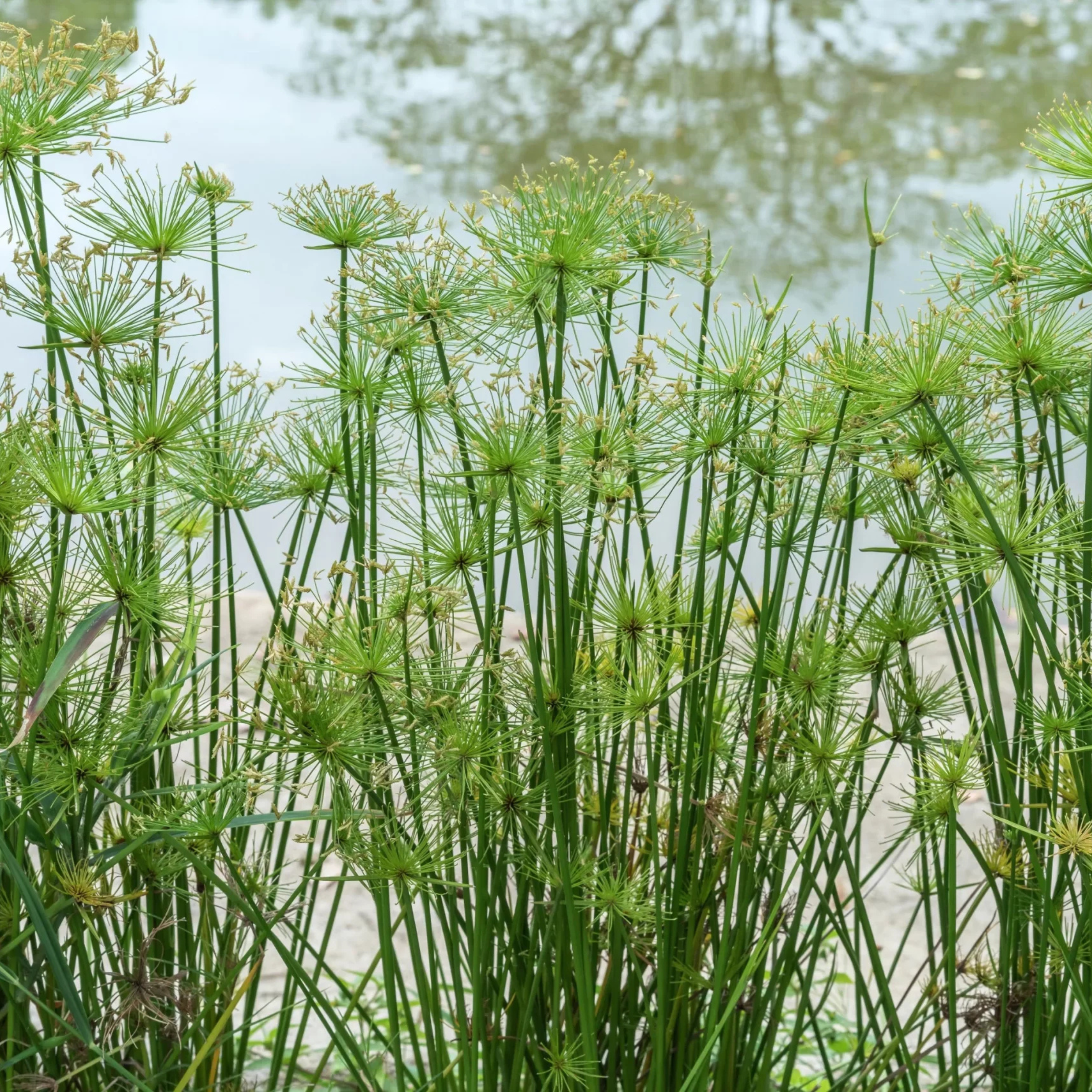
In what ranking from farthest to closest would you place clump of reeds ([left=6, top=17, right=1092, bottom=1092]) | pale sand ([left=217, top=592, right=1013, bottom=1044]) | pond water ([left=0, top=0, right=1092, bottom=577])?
pond water ([left=0, top=0, right=1092, bottom=577]) < pale sand ([left=217, top=592, right=1013, bottom=1044]) < clump of reeds ([left=6, top=17, right=1092, bottom=1092])

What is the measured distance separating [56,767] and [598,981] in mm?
733

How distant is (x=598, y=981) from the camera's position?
61.2 inches

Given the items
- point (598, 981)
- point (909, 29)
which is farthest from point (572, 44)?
point (598, 981)

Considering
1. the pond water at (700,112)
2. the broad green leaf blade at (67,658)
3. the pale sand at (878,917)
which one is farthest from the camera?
the pond water at (700,112)

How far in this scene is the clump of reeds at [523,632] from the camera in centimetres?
109

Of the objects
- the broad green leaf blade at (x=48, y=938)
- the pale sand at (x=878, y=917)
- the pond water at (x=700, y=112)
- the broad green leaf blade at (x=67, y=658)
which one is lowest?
the broad green leaf blade at (x=48, y=938)

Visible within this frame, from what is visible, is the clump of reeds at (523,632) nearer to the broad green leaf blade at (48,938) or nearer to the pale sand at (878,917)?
the broad green leaf blade at (48,938)

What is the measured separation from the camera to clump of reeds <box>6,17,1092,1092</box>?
1.09 m

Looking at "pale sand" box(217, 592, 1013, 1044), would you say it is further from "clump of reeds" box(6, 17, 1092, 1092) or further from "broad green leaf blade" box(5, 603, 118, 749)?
"broad green leaf blade" box(5, 603, 118, 749)

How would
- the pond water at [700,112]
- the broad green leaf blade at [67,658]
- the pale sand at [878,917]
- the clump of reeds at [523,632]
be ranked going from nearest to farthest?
the broad green leaf blade at [67,658] < the clump of reeds at [523,632] < the pale sand at [878,917] < the pond water at [700,112]

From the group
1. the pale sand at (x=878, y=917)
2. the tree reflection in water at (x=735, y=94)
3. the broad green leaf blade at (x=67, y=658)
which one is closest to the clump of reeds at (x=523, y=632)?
the broad green leaf blade at (x=67, y=658)

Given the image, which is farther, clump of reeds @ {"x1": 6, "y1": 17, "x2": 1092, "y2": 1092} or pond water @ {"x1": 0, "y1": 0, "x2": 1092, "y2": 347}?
pond water @ {"x1": 0, "y1": 0, "x2": 1092, "y2": 347}

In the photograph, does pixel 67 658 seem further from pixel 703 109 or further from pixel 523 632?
pixel 703 109

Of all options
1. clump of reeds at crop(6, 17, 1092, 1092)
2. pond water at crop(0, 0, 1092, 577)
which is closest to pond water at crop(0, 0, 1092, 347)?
pond water at crop(0, 0, 1092, 577)
